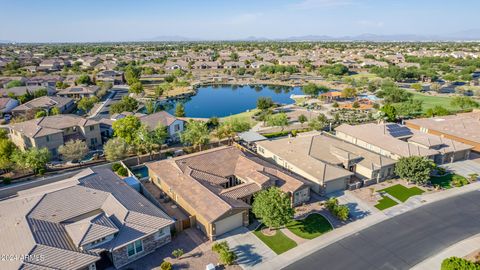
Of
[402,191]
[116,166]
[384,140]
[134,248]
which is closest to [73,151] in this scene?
[116,166]

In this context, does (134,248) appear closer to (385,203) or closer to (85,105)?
(385,203)

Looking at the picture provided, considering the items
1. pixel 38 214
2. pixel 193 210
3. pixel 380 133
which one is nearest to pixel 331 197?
pixel 193 210

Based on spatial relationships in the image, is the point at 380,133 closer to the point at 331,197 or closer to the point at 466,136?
the point at 466,136

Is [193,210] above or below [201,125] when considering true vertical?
below

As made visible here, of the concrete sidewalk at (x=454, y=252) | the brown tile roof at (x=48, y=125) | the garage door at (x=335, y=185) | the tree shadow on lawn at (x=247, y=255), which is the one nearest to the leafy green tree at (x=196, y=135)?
the brown tile roof at (x=48, y=125)

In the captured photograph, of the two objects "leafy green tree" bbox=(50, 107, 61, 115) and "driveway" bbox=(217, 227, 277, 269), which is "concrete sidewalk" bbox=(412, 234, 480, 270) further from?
"leafy green tree" bbox=(50, 107, 61, 115)
